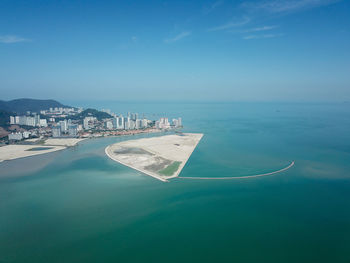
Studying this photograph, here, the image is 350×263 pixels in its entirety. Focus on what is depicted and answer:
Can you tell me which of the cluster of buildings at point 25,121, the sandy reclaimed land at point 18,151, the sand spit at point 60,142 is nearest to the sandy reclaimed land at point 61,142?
the sand spit at point 60,142

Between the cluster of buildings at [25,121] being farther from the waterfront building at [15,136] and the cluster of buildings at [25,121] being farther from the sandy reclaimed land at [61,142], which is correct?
the sandy reclaimed land at [61,142]

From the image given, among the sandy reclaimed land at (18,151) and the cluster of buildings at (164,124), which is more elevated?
the cluster of buildings at (164,124)

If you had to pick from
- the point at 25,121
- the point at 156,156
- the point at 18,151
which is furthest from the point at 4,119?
the point at 156,156

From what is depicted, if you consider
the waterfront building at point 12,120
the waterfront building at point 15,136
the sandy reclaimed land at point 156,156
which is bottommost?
the sandy reclaimed land at point 156,156

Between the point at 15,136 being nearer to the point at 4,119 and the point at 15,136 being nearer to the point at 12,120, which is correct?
the point at 12,120

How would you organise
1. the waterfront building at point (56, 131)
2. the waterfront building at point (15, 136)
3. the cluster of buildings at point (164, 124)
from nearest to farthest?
the waterfront building at point (15, 136)
the waterfront building at point (56, 131)
the cluster of buildings at point (164, 124)

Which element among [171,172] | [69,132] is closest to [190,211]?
[171,172]

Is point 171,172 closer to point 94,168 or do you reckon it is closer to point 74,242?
point 94,168
